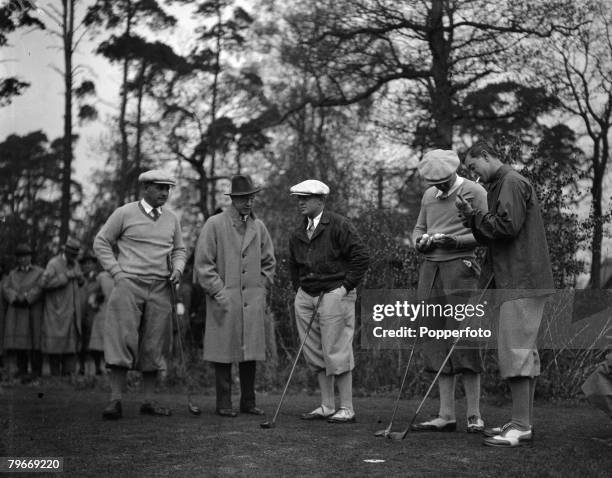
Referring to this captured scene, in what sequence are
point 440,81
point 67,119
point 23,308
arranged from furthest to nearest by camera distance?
1. point 440,81
2. point 67,119
3. point 23,308

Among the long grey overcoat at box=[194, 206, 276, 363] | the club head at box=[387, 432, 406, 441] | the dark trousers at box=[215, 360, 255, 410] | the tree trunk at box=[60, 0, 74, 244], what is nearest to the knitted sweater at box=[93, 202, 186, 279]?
the long grey overcoat at box=[194, 206, 276, 363]

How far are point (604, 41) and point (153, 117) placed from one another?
12.5 metres

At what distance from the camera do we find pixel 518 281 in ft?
19.0

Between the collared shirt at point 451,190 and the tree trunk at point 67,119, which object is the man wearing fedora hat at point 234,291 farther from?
the tree trunk at point 67,119

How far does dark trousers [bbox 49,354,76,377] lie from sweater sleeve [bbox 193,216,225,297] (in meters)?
5.64

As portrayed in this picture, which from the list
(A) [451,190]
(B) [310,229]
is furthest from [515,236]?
(B) [310,229]

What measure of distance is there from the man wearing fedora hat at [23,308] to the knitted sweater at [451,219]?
7.22 metres

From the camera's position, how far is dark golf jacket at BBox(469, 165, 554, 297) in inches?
227

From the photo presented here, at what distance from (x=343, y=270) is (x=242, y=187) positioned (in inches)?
46.9

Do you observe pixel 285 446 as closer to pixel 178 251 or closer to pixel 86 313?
pixel 178 251

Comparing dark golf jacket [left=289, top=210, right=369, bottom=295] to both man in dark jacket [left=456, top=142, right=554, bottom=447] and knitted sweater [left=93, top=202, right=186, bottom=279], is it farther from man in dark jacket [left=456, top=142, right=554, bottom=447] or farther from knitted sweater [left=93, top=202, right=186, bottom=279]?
man in dark jacket [left=456, top=142, right=554, bottom=447]

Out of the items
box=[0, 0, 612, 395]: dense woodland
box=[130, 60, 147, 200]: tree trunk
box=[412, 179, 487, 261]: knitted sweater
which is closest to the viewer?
box=[412, 179, 487, 261]: knitted sweater

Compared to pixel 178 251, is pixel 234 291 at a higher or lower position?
lower

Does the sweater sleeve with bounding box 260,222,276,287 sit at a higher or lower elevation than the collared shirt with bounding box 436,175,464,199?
lower
